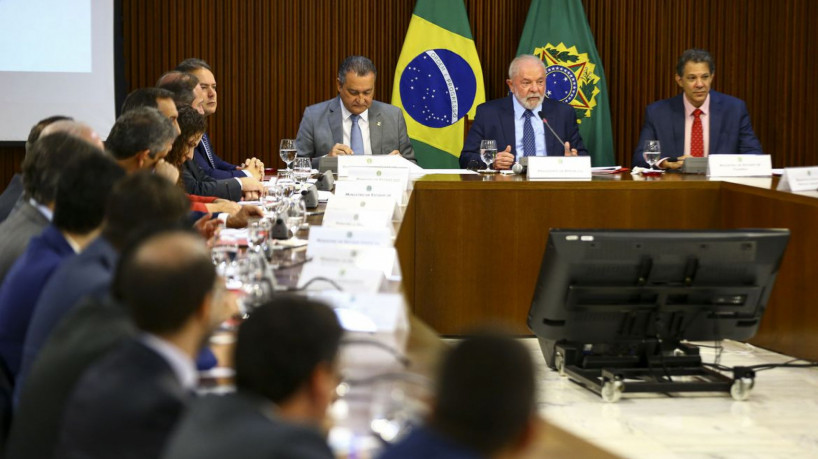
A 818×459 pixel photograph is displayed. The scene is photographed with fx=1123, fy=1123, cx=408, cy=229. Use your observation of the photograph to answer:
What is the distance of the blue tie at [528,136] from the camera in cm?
634

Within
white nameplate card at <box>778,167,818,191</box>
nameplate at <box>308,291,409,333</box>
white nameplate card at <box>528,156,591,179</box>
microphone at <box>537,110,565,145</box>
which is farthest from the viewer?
microphone at <box>537,110,565,145</box>

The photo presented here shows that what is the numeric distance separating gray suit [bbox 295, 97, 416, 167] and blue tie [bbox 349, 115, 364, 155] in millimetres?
63

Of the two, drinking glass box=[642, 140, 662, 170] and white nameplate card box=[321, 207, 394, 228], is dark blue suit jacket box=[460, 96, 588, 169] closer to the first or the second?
drinking glass box=[642, 140, 662, 170]

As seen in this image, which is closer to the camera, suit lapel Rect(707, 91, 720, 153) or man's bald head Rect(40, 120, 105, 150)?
man's bald head Rect(40, 120, 105, 150)

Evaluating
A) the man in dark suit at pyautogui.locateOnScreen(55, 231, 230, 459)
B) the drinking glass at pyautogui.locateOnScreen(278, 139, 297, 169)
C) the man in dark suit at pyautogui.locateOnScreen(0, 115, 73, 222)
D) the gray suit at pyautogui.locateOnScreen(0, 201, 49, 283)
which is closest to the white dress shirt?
the drinking glass at pyautogui.locateOnScreen(278, 139, 297, 169)

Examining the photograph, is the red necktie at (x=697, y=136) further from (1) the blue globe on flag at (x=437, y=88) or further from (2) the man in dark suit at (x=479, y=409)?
(2) the man in dark suit at (x=479, y=409)

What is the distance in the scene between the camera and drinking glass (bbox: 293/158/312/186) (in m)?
5.31

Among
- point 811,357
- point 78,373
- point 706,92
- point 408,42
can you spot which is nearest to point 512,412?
point 78,373

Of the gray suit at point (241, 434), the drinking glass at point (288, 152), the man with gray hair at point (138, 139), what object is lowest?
the gray suit at point (241, 434)

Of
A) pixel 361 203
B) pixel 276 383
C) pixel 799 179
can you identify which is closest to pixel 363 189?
pixel 361 203

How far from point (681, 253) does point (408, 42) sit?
375cm

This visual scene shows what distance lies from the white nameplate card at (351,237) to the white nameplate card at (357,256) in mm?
44

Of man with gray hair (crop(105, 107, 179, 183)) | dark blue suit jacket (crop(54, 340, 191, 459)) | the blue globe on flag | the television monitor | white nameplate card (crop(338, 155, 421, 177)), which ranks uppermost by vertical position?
the blue globe on flag

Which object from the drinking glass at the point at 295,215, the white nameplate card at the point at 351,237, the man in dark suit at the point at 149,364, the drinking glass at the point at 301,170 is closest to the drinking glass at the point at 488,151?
the drinking glass at the point at 301,170
